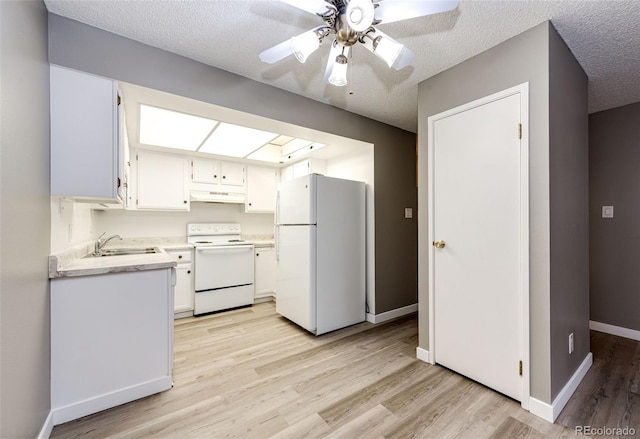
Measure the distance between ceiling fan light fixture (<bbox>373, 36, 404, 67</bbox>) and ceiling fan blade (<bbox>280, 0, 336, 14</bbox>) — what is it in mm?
266

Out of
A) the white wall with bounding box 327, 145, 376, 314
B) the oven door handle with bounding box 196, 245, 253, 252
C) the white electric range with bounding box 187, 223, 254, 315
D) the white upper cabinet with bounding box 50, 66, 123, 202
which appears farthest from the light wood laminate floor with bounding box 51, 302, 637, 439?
the white upper cabinet with bounding box 50, 66, 123, 202

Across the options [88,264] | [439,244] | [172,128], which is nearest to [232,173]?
[172,128]

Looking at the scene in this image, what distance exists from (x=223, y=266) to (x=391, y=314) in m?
2.17

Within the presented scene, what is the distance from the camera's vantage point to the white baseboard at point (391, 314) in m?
3.15

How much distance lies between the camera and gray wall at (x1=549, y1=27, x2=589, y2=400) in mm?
1649

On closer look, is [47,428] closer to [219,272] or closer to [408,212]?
[219,272]

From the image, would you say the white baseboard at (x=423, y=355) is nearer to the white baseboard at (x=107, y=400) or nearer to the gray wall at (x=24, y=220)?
the white baseboard at (x=107, y=400)

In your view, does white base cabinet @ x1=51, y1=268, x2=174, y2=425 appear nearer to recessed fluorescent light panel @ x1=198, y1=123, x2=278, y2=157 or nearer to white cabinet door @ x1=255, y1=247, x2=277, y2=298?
recessed fluorescent light panel @ x1=198, y1=123, x2=278, y2=157

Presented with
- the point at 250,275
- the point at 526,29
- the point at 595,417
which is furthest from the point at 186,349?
the point at 526,29

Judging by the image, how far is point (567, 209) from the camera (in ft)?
5.97

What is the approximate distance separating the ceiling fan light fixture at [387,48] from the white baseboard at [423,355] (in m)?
2.14

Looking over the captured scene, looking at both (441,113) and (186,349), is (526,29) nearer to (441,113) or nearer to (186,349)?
(441,113)

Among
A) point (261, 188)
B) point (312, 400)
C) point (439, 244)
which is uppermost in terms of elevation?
point (261, 188)

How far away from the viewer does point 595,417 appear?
1.61 m
